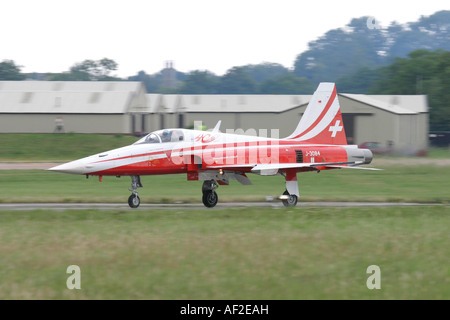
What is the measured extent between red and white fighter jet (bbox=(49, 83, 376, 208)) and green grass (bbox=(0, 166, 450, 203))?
1.86 m

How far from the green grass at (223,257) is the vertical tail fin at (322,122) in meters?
7.23

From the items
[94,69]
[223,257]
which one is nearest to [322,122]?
[223,257]

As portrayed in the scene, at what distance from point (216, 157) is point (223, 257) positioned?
943 centimetres

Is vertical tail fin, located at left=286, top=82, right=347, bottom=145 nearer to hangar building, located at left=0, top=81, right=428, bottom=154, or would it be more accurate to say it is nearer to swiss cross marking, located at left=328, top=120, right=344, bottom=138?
swiss cross marking, located at left=328, top=120, right=344, bottom=138

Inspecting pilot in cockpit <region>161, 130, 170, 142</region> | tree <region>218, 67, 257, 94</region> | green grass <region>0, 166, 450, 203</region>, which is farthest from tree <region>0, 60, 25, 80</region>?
pilot in cockpit <region>161, 130, 170, 142</region>

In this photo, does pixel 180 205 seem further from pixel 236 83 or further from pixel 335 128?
pixel 236 83

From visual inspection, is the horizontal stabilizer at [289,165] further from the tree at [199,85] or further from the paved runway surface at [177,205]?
the tree at [199,85]

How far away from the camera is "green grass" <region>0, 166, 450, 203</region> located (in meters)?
25.2

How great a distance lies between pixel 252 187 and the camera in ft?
102

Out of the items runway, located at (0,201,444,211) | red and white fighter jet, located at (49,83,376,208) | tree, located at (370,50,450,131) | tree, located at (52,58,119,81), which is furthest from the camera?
tree, located at (52,58,119,81)

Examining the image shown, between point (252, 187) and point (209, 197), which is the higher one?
point (209, 197)

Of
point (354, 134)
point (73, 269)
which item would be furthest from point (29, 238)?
point (354, 134)

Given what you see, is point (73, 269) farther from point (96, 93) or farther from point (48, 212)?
point (96, 93)
